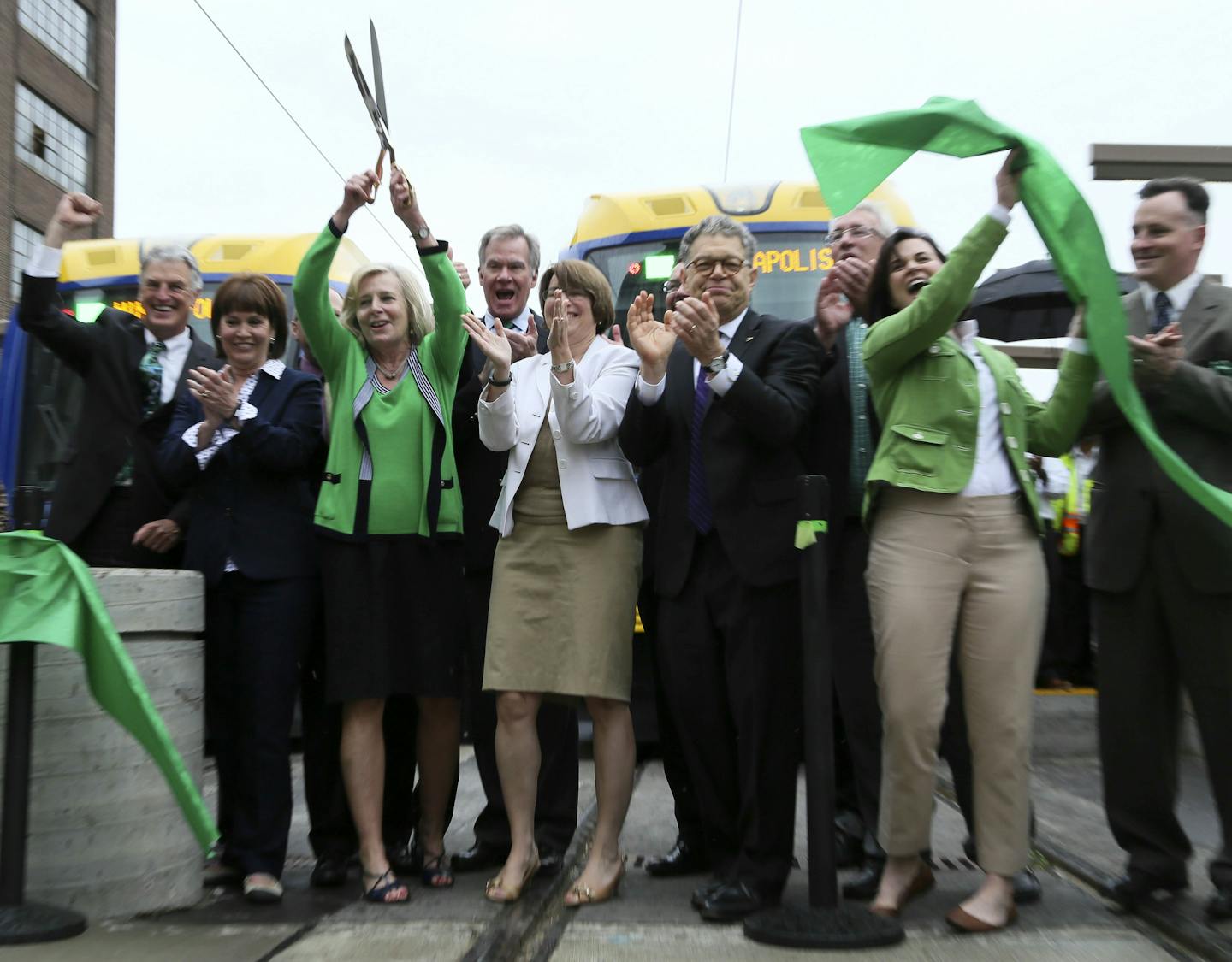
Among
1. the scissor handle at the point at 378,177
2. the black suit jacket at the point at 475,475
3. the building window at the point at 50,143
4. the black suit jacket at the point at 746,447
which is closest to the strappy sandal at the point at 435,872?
the black suit jacket at the point at 475,475

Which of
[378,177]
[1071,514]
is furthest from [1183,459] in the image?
[1071,514]

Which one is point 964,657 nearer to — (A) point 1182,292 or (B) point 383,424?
(A) point 1182,292

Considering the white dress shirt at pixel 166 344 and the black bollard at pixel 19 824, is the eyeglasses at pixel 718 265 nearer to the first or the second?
the white dress shirt at pixel 166 344

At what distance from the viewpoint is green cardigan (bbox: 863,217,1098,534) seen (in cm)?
356

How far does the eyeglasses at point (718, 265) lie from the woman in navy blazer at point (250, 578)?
4.72 ft

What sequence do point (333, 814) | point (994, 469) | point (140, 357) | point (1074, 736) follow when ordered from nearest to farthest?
point (994, 469), point (333, 814), point (140, 357), point (1074, 736)

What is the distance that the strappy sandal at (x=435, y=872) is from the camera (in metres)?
4.30

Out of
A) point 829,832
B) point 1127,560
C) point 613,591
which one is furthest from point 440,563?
point 1127,560

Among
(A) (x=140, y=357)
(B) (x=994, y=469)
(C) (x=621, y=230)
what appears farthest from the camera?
(C) (x=621, y=230)

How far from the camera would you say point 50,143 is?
112 feet

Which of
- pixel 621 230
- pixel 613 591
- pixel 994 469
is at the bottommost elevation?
pixel 613 591

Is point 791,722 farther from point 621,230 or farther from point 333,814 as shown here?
→ point 621,230

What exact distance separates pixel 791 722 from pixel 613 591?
0.70 metres

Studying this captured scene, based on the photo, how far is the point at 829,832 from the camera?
348 cm
